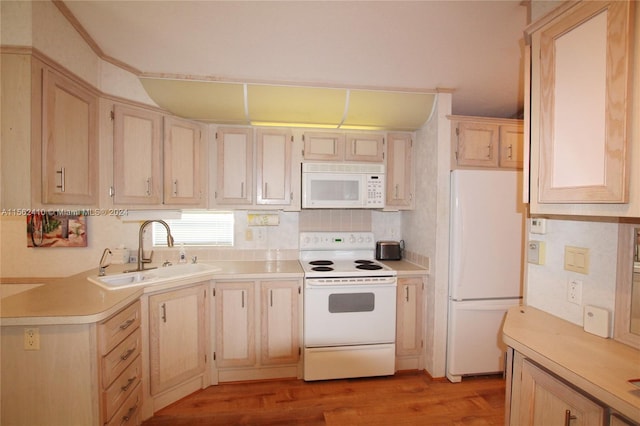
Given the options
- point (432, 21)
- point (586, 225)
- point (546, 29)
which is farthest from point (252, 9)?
point (586, 225)

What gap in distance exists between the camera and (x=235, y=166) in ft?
8.55

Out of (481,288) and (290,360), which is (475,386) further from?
(290,360)

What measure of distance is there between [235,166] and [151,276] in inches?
45.8

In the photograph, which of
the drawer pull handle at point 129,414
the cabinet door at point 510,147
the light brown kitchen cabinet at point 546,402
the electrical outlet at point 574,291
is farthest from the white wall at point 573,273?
the drawer pull handle at point 129,414

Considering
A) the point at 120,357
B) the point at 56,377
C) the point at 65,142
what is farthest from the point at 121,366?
the point at 65,142

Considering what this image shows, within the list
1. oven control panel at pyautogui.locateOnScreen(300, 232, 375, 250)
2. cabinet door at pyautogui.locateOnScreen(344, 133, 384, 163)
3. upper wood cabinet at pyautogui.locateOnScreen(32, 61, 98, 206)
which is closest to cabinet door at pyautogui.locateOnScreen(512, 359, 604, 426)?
oven control panel at pyautogui.locateOnScreen(300, 232, 375, 250)

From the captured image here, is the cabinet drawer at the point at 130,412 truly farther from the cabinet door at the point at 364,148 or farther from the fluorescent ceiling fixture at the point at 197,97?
the cabinet door at the point at 364,148

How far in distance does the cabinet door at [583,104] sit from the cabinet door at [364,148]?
1.54m

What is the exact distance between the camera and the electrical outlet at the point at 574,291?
1.30 meters

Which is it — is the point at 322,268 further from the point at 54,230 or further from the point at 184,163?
the point at 54,230

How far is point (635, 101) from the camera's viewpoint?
3.02ft

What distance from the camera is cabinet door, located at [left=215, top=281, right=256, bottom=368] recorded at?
7.64ft

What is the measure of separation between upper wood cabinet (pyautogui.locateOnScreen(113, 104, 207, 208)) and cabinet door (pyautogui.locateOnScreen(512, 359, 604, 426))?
251 centimetres

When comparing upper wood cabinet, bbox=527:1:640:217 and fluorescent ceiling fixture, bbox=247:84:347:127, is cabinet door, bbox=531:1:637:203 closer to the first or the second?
upper wood cabinet, bbox=527:1:640:217
